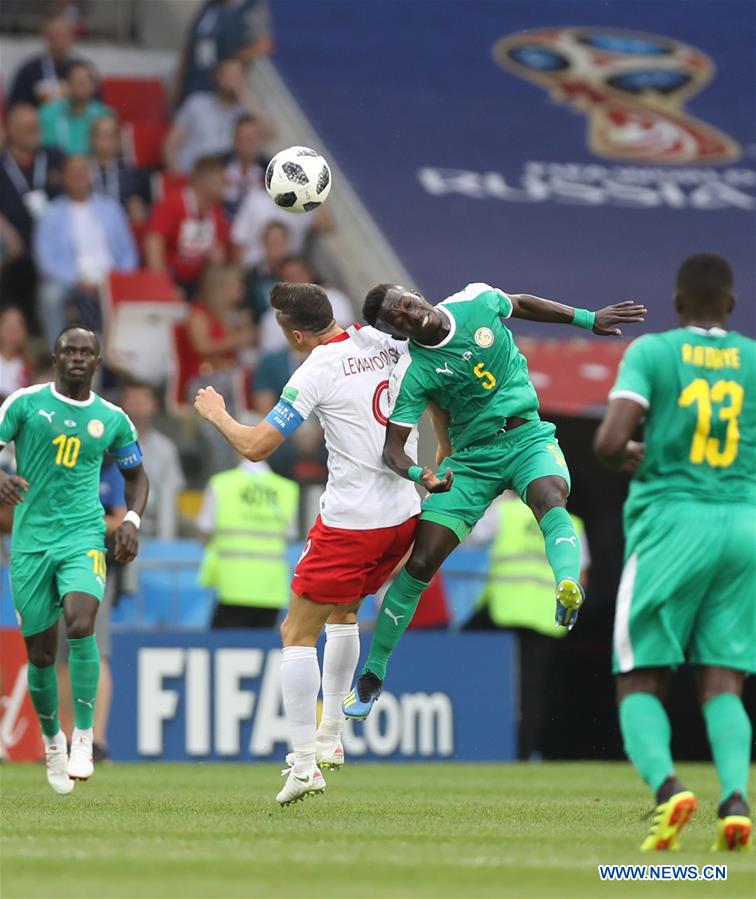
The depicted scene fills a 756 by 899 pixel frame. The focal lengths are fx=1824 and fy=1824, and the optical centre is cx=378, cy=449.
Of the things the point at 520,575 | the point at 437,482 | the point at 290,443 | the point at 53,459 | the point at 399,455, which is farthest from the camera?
the point at 290,443

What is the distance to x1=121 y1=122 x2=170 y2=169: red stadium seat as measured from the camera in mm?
19500

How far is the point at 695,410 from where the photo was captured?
6570mm

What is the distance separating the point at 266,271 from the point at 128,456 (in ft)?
28.7

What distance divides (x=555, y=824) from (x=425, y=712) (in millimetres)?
6834

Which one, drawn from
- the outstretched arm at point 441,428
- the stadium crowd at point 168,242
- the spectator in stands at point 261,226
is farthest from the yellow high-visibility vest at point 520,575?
the outstretched arm at point 441,428

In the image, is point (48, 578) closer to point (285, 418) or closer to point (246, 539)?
point (285, 418)

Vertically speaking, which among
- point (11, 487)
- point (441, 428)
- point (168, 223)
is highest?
point (168, 223)

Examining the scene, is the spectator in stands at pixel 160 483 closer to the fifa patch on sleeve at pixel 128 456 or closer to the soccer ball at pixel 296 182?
the fifa patch on sleeve at pixel 128 456

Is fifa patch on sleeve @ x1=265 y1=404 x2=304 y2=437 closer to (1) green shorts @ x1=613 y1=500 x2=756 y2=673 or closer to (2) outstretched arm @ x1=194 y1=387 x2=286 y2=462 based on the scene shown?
(2) outstretched arm @ x1=194 y1=387 x2=286 y2=462

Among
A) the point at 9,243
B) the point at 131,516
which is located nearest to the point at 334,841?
Result: the point at 131,516

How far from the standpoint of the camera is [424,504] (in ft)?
29.8

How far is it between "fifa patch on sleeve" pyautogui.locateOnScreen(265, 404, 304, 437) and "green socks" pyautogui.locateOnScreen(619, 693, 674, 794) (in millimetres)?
2474

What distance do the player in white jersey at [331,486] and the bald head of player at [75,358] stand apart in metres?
1.28

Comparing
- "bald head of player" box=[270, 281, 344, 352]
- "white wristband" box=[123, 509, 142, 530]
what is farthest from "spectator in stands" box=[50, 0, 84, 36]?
"bald head of player" box=[270, 281, 344, 352]
